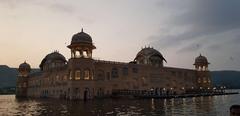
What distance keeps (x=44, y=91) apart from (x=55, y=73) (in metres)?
12.0

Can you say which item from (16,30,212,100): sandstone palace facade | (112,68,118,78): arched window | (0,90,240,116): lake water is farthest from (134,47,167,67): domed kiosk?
(0,90,240,116): lake water

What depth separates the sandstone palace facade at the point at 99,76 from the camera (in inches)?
2616

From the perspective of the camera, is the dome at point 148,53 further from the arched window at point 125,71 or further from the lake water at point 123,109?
the lake water at point 123,109

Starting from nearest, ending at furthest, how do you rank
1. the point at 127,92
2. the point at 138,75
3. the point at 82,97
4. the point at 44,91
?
the point at 82,97
the point at 127,92
the point at 138,75
the point at 44,91

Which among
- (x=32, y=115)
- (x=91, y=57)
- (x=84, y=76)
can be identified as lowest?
(x=32, y=115)

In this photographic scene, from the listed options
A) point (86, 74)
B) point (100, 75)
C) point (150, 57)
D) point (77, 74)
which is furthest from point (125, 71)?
point (150, 57)

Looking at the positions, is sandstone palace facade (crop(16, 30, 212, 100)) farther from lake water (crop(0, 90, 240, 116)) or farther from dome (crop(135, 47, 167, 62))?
lake water (crop(0, 90, 240, 116))

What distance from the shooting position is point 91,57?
68.3m

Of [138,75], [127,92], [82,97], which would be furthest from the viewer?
[138,75]

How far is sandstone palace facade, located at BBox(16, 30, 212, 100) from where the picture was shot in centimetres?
6644

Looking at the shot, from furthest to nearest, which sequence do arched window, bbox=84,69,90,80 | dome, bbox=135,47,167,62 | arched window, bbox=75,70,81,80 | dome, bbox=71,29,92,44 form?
dome, bbox=135,47,167,62 < dome, bbox=71,29,92,44 < arched window, bbox=84,69,90,80 < arched window, bbox=75,70,81,80

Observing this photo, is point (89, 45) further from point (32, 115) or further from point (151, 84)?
point (32, 115)

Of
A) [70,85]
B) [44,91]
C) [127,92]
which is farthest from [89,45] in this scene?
[44,91]

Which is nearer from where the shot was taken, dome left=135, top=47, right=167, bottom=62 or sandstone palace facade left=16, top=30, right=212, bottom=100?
sandstone palace facade left=16, top=30, right=212, bottom=100
